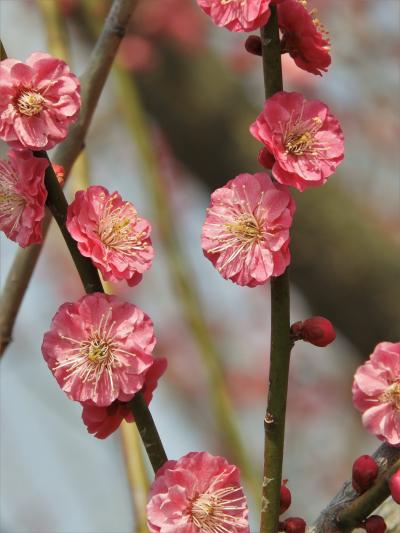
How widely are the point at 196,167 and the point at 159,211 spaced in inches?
42.5

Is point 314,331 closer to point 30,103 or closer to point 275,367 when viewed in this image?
point 275,367

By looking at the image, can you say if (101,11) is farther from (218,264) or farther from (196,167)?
(218,264)

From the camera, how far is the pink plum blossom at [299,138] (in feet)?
2.15

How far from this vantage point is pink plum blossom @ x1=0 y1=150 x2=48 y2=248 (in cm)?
65

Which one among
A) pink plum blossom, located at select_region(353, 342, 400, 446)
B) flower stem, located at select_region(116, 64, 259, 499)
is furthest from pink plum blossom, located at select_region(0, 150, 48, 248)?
flower stem, located at select_region(116, 64, 259, 499)

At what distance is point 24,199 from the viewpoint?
0.67 metres

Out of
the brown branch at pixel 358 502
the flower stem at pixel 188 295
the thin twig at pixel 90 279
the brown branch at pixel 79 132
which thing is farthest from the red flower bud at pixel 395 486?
the flower stem at pixel 188 295

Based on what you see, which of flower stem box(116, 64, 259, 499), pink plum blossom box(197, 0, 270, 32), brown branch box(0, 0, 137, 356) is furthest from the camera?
flower stem box(116, 64, 259, 499)

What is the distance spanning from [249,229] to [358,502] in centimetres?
21

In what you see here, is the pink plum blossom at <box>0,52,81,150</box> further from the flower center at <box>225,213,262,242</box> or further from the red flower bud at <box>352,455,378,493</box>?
the red flower bud at <box>352,455,378,493</box>

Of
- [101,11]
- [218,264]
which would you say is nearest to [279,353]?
[218,264]

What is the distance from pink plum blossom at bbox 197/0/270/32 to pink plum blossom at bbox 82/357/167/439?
0.24 meters

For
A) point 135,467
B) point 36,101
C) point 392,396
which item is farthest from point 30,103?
point 135,467

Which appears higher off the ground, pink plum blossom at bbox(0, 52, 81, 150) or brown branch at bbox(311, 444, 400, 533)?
pink plum blossom at bbox(0, 52, 81, 150)
